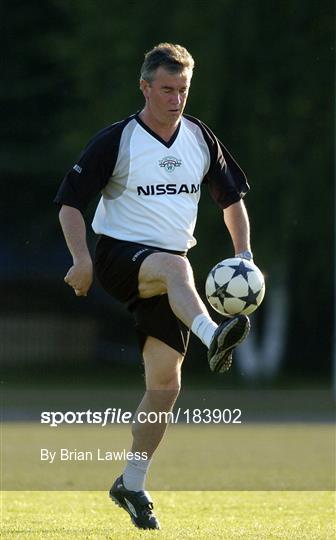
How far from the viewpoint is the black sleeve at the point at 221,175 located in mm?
6469

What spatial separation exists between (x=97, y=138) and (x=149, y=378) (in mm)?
1198

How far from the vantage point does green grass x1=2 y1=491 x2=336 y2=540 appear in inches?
227

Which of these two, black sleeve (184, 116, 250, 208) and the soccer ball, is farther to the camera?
black sleeve (184, 116, 250, 208)

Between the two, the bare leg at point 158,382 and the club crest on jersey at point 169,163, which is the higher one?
the club crest on jersey at point 169,163

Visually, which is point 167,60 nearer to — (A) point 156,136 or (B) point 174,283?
(A) point 156,136

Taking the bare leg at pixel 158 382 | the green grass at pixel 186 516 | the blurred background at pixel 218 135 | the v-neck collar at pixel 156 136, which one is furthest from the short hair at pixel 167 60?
the blurred background at pixel 218 135

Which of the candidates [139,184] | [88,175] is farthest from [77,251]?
[139,184]

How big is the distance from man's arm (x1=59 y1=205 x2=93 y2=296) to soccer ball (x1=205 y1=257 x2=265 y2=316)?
580mm

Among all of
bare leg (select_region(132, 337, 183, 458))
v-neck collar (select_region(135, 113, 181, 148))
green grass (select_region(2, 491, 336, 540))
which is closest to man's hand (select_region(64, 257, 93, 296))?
bare leg (select_region(132, 337, 183, 458))

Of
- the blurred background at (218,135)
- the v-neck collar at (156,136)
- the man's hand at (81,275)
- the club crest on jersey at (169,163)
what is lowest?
the blurred background at (218,135)

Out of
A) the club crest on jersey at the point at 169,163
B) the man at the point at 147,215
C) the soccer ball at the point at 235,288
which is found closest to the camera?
the soccer ball at the point at 235,288

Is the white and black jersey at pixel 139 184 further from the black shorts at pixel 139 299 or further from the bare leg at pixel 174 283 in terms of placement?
the bare leg at pixel 174 283

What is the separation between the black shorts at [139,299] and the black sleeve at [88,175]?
0.29 meters

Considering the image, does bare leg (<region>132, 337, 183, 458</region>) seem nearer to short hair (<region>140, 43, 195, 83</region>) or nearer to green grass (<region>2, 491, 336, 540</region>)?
green grass (<region>2, 491, 336, 540</region>)
